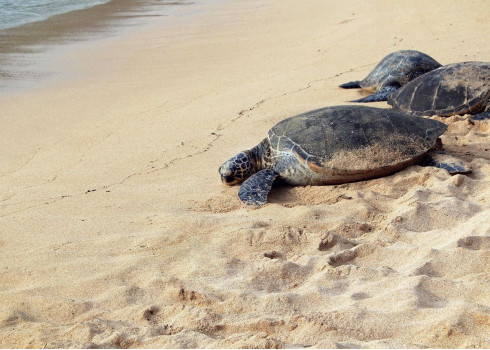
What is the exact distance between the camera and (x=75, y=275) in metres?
3.50

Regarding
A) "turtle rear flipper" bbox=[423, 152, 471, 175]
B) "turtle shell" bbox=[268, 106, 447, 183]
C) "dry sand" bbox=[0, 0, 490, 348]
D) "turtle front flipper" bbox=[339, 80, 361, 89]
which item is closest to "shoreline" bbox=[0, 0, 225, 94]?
"dry sand" bbox=[0, 0, 490, 348]

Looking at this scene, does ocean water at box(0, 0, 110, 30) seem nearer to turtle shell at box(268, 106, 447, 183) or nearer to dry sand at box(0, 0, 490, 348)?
dry sand at box(0, 0, 490, 348)

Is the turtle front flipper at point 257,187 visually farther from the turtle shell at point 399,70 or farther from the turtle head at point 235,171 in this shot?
the turtle shell at point 399,70

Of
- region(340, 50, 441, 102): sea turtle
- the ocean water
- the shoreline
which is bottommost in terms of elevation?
region(340, 50, 441, 102): sea turtle

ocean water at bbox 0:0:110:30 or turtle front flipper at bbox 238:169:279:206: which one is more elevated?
ocean water at bbox 0:0:110:30

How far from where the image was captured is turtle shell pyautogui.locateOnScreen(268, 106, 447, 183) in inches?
186

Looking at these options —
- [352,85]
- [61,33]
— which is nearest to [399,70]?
[352,85]

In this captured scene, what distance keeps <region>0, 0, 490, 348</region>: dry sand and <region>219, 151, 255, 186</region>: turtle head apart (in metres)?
0.11

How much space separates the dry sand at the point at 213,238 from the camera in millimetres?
2762

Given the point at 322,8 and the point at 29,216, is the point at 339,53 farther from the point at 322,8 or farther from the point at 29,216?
the point at 29,216


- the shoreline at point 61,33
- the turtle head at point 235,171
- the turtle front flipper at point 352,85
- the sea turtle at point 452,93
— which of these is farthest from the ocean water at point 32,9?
the sea turtle at point 452,93

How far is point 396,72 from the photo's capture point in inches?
315

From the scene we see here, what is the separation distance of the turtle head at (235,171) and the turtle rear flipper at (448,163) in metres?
1.67

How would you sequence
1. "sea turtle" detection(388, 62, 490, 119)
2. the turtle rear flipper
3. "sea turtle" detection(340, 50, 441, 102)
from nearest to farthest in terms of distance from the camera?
1. the turtle rear flipper
2. "sea turtle" detection(388, 62, 490, 119)
3. "sea turtle" detection(340, 50, 441, 102)
